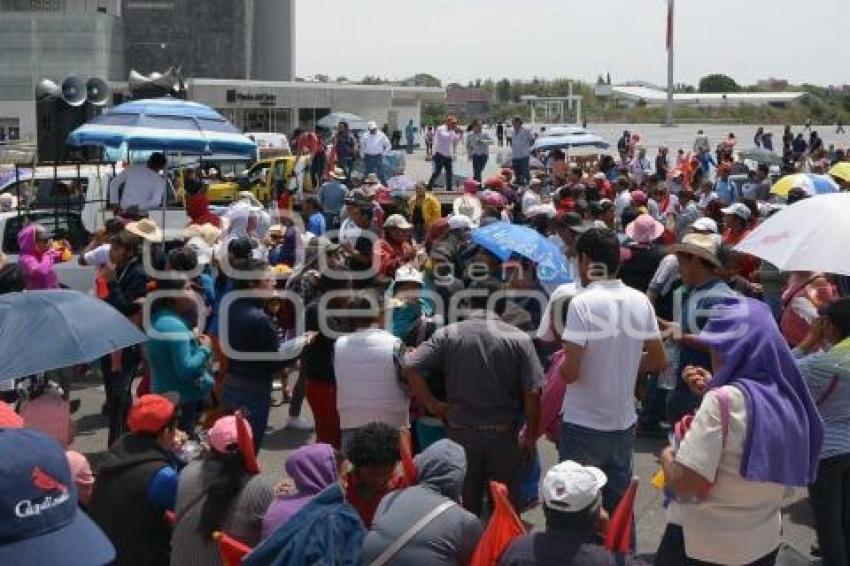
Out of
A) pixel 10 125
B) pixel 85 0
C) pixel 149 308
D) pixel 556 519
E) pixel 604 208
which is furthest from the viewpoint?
pixel 85 0

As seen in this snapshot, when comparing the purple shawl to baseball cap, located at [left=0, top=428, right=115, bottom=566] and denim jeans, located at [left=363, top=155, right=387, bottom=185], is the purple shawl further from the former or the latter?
denim jeans, located at [left=363, top=155, right=387, bottom=185]

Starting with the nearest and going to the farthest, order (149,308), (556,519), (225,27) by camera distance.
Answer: (556,519)
(149,308)
(225,27)

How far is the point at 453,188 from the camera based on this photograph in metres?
22.9

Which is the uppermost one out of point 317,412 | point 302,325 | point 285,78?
point 285,78

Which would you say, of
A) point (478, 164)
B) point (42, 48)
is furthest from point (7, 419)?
point (42, 48)

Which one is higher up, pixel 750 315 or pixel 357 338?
pixel 750 315

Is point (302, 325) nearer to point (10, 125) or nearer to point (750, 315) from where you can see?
point (750, 315)

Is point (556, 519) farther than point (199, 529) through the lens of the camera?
No

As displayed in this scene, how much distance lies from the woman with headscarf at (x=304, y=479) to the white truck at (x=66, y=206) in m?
8.19

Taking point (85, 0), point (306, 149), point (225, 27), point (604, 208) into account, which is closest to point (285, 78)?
point (225, 27)

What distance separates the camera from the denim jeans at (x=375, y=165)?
23.5 meters

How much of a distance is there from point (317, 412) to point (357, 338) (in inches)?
47.1

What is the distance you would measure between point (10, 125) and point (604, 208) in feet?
142

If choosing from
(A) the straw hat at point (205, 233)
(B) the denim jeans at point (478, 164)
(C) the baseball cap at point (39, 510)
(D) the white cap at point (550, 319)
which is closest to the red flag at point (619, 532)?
(C) the baseball cap at point (39, 510)
